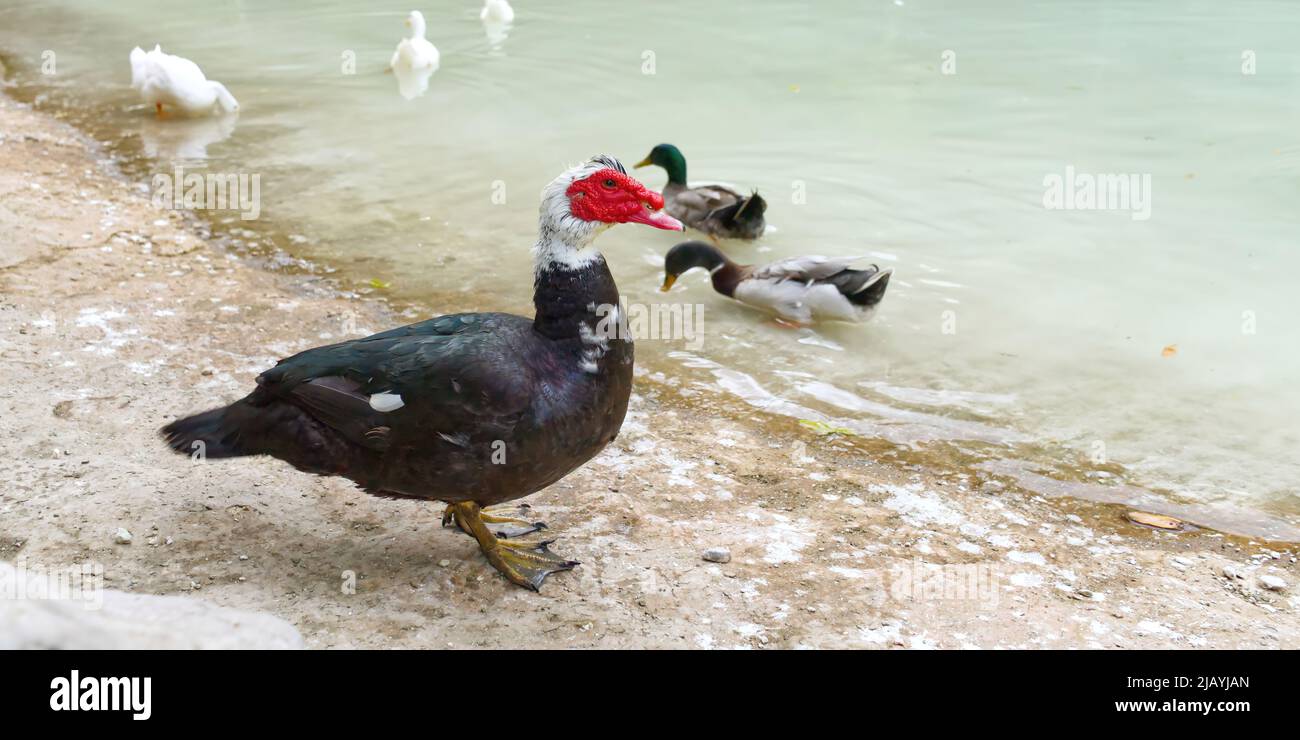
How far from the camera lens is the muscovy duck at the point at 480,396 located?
401cm

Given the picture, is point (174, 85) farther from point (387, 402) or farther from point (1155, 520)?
point (1155, 520)

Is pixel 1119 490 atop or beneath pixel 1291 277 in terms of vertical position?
beneath

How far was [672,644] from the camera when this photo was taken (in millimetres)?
3955

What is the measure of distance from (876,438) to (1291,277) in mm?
4152

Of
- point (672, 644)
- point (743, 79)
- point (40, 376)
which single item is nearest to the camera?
point (672, 644)

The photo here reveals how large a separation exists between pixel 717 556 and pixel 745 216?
4.81 m

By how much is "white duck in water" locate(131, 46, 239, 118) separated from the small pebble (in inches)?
331

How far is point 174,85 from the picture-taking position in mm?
10711

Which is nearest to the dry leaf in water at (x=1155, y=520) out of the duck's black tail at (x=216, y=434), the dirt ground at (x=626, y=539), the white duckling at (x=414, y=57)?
the dirt ground at (x=626, y=539)

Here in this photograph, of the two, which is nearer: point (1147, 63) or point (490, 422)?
point (490, 422)

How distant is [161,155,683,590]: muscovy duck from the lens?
4.01 meters

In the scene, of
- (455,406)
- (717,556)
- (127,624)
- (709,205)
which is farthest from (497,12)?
(127,624)

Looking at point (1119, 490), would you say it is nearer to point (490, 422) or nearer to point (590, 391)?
point (590, 391)

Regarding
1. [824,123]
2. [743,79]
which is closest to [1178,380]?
[824,123]
